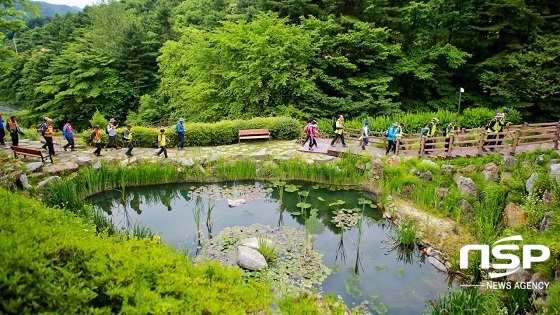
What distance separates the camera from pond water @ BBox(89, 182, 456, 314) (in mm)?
6775

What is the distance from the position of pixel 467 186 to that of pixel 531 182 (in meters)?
1.50

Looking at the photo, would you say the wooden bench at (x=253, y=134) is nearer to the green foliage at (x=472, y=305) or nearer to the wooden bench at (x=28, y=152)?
the wooden bench at (x=28, y=152)

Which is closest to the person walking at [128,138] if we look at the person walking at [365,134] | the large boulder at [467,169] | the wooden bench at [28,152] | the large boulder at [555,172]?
the wooden bench at [28,152]

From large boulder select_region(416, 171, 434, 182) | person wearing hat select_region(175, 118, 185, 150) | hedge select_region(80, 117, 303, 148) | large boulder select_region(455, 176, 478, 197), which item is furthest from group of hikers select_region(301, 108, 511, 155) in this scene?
person wearing hat select_region(175, 118, 185, 150)

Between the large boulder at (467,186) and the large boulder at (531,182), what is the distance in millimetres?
1231

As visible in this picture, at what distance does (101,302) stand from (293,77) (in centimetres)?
1573

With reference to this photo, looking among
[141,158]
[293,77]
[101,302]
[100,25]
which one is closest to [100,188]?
[141,158]

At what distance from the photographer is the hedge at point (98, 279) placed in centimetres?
268

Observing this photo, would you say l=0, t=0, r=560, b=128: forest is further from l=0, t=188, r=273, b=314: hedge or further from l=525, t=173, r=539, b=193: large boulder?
l=0, t=188, r=273, b=314: hedge

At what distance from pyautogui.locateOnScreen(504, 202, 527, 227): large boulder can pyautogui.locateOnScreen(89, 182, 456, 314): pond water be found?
7.51 feet

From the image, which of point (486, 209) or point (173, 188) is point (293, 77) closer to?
point (173, 188)

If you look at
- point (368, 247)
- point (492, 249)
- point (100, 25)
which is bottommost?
point (368, 247)

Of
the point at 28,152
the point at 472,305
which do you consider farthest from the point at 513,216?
the point at 28,152

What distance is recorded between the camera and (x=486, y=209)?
8492 mm
